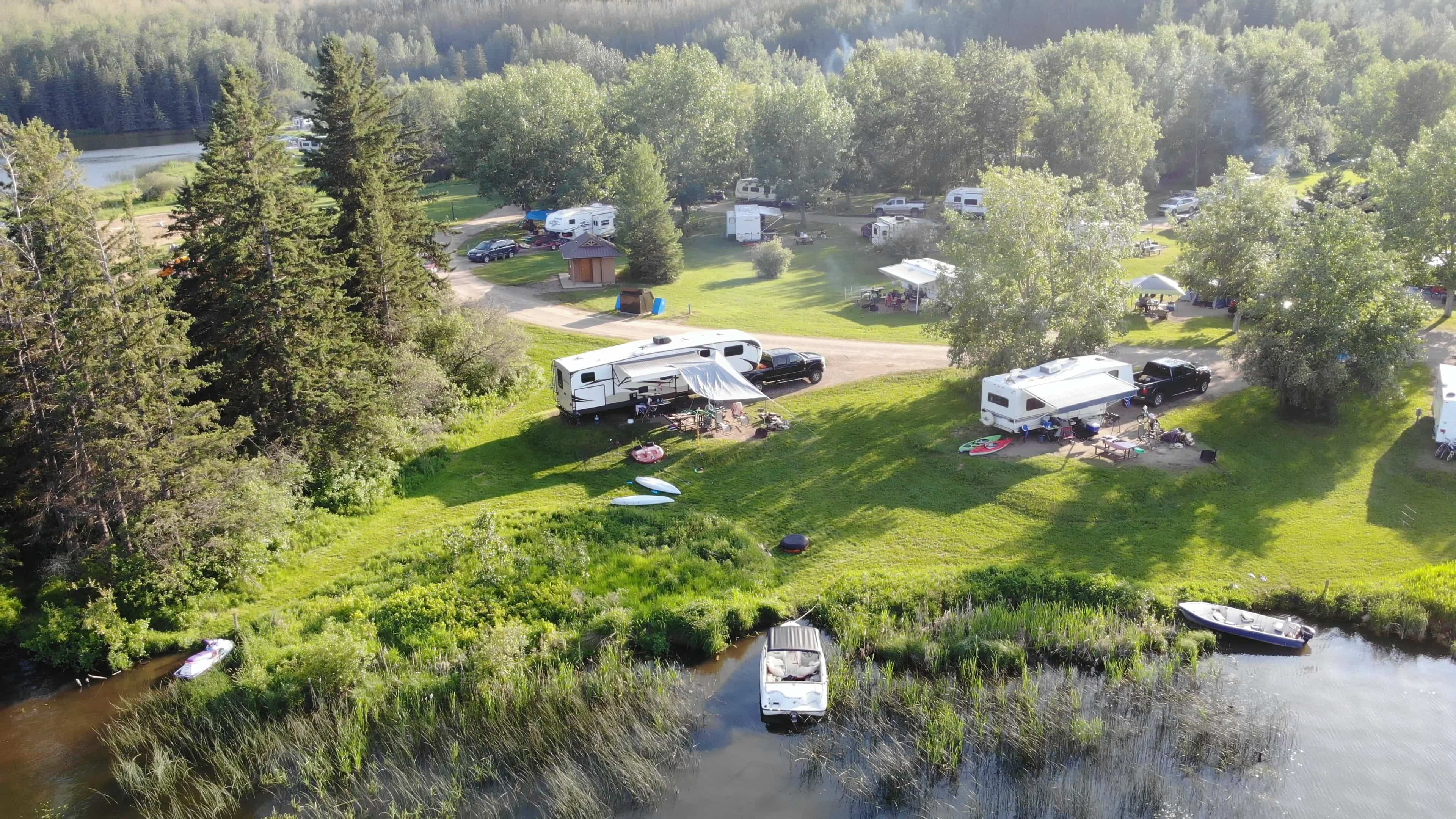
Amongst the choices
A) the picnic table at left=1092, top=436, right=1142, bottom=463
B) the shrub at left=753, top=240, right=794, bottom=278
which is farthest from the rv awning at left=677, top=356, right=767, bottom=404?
the shrub at left=753, top=240, right=794, bottom=278

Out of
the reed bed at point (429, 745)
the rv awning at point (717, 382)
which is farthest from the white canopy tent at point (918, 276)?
the reed bed at point (429, 745)

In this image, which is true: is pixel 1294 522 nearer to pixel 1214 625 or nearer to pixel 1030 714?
pixel 1214 625

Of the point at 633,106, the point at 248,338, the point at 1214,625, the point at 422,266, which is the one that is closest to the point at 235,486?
the point at 248,338

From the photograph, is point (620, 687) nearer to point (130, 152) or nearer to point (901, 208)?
point (901, 208)

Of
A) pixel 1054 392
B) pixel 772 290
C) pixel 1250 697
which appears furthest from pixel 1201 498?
pixel 772 290

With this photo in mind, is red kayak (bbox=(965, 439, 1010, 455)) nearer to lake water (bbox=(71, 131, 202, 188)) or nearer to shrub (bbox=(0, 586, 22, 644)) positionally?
shrub (bbox=(0, 586, 22, 644))

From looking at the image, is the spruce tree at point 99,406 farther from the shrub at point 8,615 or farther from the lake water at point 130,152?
the lake water at point 130,152

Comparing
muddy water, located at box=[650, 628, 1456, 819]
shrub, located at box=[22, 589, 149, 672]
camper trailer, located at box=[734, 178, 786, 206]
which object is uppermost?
camper trailer, located at box=[734, 178, 786, 206]
